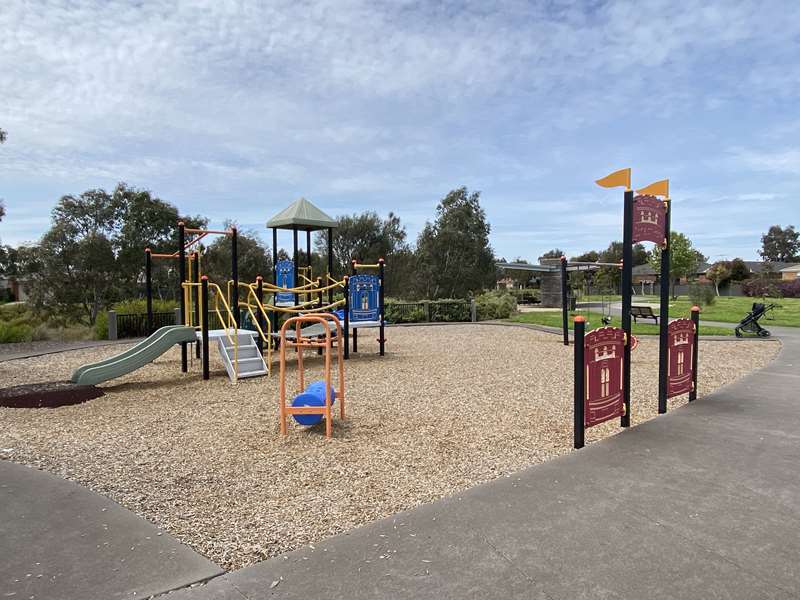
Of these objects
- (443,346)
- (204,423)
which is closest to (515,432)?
(204,423)

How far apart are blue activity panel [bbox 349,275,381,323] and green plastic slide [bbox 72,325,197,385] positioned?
3286 mm

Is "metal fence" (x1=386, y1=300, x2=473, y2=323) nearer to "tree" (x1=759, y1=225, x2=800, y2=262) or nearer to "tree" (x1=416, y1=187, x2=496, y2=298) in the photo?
"tree" (x1=416, y1=187, x2=496, y2=298)

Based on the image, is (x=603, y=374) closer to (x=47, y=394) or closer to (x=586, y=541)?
(x=586, y=541)

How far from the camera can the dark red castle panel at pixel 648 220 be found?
5.41 meters

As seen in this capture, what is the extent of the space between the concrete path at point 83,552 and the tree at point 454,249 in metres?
24.5

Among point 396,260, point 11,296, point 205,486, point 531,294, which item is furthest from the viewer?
point 11,296

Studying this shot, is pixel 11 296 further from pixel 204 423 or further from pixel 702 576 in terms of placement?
pixel 702 576

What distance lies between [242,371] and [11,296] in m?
51.7

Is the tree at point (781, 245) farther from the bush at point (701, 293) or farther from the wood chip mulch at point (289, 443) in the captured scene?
the wood chip mulch at point (289, 443)

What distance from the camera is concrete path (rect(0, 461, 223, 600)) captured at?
2.54 metres

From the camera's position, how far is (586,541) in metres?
2.93

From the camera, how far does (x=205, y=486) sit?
4098mm

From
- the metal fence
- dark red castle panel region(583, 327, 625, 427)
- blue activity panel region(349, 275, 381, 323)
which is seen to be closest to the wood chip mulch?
dark red castle panel region(583, 327, 625, 427)

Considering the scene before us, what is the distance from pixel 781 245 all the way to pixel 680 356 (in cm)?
11558
